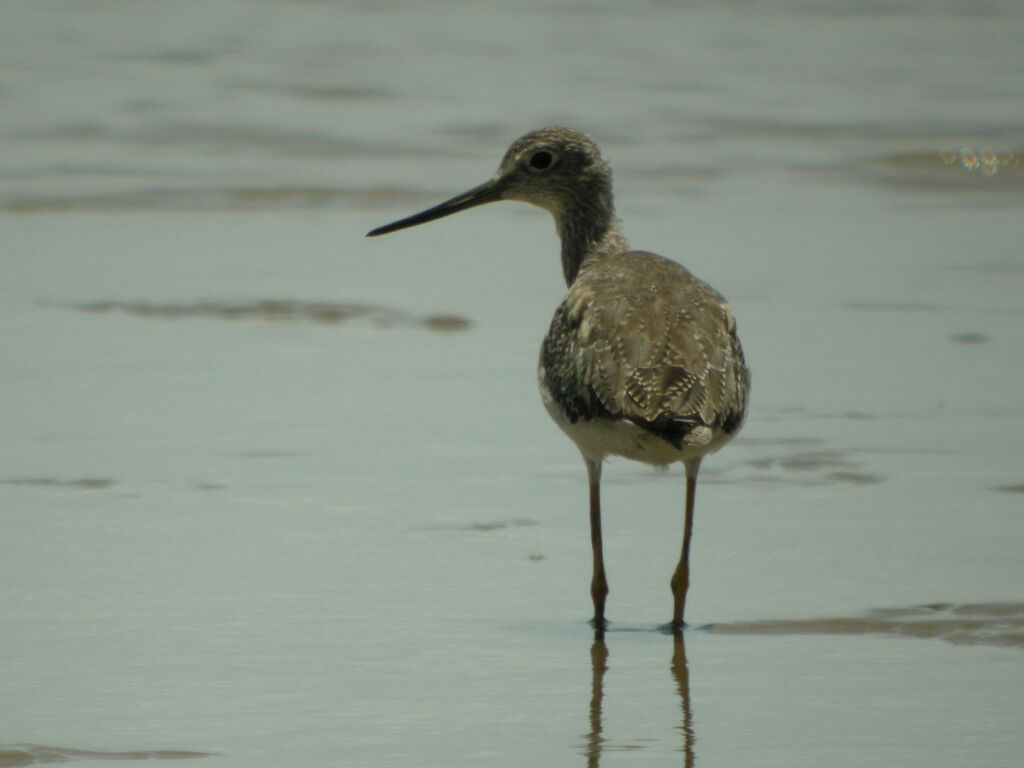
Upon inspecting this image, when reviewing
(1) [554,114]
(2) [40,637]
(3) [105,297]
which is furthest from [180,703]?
(1) [554,114]

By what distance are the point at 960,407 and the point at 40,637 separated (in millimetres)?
4029

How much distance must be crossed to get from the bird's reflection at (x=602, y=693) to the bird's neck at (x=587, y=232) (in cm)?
191

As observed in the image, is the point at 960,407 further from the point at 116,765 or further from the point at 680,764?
the point at 116,765

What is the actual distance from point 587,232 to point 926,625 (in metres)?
2.20

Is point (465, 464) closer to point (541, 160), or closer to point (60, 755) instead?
point (541, 160)

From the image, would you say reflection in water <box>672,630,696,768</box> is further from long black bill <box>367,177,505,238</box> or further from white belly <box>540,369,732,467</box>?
long black bill <box>367,177,505,238</box>

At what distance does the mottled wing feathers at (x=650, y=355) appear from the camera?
5172 millimetres

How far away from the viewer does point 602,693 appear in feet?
16.7

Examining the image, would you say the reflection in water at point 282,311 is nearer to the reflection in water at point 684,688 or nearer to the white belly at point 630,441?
the white belly at point 630,441

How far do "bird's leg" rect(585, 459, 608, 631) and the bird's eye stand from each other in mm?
1609

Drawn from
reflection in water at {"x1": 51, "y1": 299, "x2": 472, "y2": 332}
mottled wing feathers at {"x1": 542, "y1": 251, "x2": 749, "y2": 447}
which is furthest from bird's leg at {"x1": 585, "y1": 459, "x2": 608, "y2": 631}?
reflection in water at {"x1": 51, "y1": 299, "x2": 472, "y2": 332}

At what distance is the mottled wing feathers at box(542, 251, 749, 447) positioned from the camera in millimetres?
5172

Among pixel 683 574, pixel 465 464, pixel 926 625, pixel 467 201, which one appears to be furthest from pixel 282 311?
pixel 926 625

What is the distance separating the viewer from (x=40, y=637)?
5.33 metres
